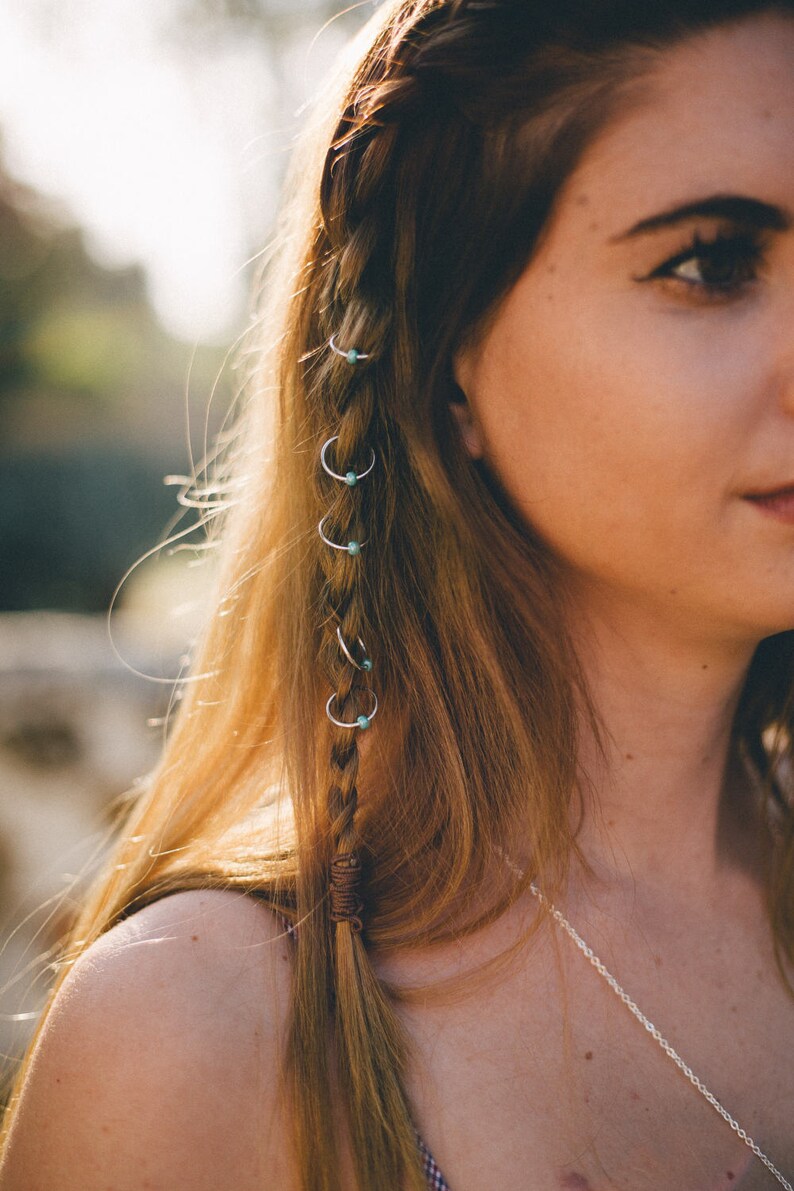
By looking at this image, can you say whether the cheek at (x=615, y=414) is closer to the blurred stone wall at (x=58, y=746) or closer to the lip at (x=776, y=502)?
the lip at (x=776, y=502)

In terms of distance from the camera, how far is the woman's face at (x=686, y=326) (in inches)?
48.1

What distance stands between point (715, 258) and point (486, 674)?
0.63 metres

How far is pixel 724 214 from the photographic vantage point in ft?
4.02

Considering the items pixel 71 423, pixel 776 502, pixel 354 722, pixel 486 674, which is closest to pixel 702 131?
pixel 776 502

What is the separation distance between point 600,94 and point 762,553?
24.7 inches

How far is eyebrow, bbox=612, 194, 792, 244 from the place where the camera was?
1.22 m

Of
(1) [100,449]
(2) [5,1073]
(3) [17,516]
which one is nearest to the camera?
(2) [5,1073]

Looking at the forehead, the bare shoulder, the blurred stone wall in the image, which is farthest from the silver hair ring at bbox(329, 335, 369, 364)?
the blurred stone wall

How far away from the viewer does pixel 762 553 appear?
129cm

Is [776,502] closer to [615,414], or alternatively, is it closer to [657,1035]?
[615,414]

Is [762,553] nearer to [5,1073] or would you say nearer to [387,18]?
[387,18]

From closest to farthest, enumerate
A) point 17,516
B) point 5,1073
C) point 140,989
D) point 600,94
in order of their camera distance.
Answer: point 140,989
point 600,94
point 5,1073
point 17,516

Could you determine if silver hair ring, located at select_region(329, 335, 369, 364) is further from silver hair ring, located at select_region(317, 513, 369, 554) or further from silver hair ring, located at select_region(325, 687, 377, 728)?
silver hair ring, located at select_region(325, 687, 377, 728)

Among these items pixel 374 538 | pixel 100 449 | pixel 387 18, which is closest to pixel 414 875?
pixel 374 538
